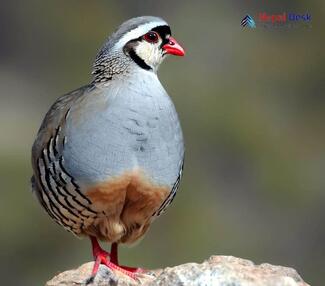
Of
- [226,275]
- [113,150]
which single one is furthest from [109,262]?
[226,275]

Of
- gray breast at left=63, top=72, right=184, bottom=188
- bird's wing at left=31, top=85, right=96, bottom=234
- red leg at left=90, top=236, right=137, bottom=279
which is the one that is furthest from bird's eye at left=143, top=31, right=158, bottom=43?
red leg at left=90, top=236, right=137, bottom=279

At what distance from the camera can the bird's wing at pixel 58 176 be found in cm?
830

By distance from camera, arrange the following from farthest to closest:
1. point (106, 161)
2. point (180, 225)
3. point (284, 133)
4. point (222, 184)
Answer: point (284, 133) → point (222, 184) → point (180, 225) → point (106, 161)

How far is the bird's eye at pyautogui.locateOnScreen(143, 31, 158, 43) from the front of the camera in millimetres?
8430

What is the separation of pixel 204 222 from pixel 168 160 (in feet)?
25.5

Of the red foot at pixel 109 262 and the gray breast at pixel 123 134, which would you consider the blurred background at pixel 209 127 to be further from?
the gray breast at pixel 123 134

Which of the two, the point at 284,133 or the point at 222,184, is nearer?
the point at 222,184

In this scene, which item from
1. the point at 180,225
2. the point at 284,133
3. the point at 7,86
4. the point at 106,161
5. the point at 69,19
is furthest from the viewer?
the point at 69,19

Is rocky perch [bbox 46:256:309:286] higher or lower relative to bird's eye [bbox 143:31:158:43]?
lower

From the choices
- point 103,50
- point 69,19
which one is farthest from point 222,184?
point 103,50

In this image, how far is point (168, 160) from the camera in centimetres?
830

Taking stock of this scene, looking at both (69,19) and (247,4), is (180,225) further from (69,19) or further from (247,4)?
(69,19)

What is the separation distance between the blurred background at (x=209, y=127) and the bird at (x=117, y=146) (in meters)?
5.73

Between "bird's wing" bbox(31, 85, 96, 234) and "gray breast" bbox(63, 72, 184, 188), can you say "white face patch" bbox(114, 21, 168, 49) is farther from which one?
"bird's wing" bbox(31, 85, 96, 234)
